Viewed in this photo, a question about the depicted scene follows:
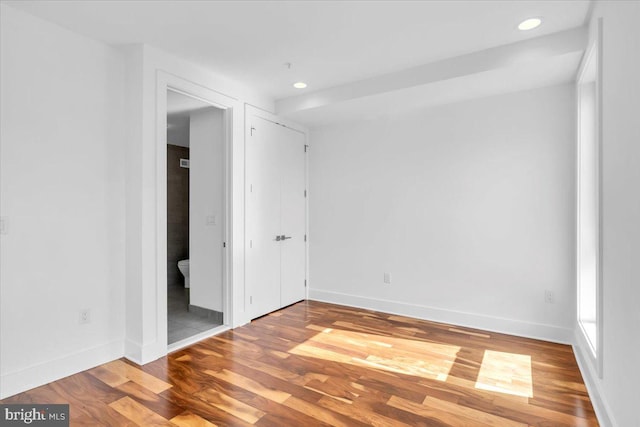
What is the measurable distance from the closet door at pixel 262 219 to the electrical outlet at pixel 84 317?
60.1 inches

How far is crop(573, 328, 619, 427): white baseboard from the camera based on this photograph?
1.96 metres

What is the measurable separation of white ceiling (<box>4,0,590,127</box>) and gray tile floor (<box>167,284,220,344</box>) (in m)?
2.69

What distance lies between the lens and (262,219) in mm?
4180

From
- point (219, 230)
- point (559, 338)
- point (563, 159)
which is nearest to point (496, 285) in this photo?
point (559, 338)

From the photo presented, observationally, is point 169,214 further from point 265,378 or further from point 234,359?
point 265,378

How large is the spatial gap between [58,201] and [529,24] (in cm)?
380

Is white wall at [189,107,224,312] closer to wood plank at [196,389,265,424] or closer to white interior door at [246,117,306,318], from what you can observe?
white interior door at [246,117,306,318]

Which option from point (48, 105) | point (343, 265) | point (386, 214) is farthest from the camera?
point (343, 265)

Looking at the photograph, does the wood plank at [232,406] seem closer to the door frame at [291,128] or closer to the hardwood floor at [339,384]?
the hardwood floor at [339,384]

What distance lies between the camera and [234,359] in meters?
2.95

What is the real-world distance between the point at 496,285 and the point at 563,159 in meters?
1.40

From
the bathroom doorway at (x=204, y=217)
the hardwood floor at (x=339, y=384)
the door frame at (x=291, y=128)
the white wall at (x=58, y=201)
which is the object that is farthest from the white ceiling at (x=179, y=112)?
the hardwood floor at (x=339, y=384)

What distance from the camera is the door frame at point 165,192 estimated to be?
9.89 feet
